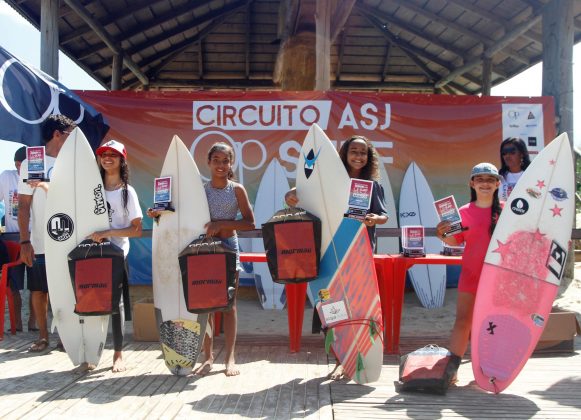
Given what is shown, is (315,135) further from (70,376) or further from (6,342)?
(6,342)

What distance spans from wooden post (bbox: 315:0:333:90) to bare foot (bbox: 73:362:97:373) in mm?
3609

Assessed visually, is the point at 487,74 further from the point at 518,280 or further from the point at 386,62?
the point at 518,280

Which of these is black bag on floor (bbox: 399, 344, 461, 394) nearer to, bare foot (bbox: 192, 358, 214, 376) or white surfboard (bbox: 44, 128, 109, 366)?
bare foot (bbox: 192, 358, 214, 376)

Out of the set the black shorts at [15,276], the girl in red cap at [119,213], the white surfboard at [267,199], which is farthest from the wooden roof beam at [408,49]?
the black shorts at [15,276]

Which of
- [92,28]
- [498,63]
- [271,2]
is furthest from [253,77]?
[498,63]

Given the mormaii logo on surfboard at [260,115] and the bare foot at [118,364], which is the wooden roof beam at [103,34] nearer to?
the mormaii logo on surfboard at [260,115]

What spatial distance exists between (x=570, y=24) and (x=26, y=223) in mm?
5961

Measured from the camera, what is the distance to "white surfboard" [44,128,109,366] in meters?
2.90

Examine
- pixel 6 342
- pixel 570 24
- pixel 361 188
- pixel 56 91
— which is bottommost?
pixel 6 342

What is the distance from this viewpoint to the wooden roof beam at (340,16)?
575 centimetres

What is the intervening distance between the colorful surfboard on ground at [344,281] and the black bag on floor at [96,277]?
1.13 meters

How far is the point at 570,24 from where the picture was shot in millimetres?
5645

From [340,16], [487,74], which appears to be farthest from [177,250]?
[487,74]

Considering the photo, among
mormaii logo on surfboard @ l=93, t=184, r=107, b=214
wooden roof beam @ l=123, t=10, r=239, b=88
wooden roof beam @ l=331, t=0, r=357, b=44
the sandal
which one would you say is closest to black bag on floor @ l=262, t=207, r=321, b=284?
mormaii logo on surfboard @ l=93, t=184, r=107, b=214
